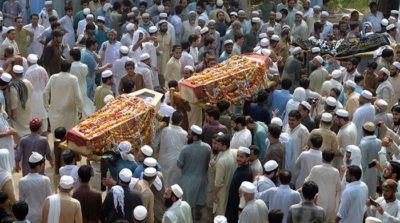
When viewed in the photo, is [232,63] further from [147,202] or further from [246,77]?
[147,202]

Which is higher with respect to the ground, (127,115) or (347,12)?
(127,115)

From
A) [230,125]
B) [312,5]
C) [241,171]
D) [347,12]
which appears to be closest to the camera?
[241,171]

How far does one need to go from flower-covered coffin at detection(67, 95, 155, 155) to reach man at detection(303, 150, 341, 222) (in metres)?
2.40

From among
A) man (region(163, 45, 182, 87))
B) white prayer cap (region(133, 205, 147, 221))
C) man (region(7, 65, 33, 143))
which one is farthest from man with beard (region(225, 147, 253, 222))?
man (region(163, 45, 182, 87))

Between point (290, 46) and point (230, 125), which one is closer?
point (230, 125)

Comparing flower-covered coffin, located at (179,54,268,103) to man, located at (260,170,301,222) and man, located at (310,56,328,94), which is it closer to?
man, located at (310,56,328,94)

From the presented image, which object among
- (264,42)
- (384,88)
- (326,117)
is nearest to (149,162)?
(326,117)

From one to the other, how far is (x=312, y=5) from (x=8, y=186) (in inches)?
501

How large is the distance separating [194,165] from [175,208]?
1.74 metres

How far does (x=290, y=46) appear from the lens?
17.0m

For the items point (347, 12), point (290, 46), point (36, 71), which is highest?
point (36, 71)

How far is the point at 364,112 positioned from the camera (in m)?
12.4

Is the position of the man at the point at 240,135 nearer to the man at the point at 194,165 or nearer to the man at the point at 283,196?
the man at the point at 194,165

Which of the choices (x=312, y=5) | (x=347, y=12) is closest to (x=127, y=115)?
(x=312, y=5)
